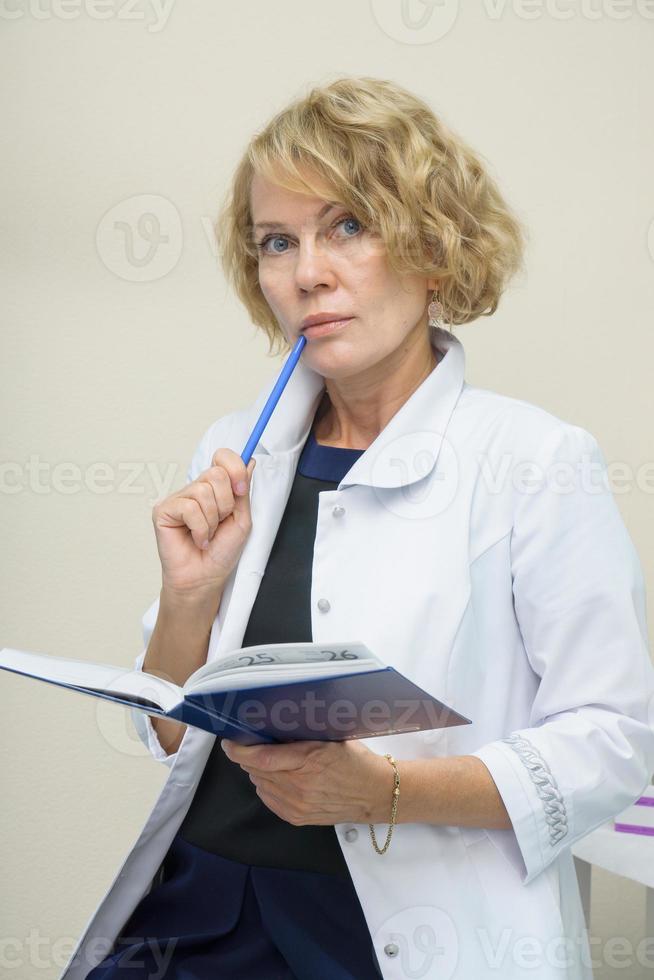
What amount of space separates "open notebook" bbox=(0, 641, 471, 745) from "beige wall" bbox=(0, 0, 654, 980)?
1082mm

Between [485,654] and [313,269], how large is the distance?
441 mm

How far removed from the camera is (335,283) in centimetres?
122

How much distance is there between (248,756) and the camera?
3.14 feet

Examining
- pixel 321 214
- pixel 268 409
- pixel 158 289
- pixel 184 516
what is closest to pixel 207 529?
pixel 184 516

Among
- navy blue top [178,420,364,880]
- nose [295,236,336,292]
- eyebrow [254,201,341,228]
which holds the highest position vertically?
eyebrow [254,201,341,228]

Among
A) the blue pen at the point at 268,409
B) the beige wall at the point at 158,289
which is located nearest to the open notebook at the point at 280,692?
the blue pen at the point at 268,409

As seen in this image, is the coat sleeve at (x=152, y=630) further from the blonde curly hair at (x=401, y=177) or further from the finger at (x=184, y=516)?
the blonde curly hair at (x=401, y=177)

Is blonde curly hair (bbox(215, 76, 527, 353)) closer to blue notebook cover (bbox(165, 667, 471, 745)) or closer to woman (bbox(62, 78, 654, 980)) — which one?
woman (bbox(62, 78, 654, 980))

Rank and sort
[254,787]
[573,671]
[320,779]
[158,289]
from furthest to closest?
[158,289] < [254,787] < [573,671] < [320,779]

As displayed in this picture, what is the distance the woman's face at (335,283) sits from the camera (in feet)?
4.00

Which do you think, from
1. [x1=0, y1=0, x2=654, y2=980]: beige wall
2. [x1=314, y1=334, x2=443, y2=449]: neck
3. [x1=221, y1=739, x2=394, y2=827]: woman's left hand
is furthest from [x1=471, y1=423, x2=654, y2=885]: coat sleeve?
[x1=0, y1=0, x2=654, y2=980]: beige wall

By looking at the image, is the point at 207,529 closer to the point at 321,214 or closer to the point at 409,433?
the point at 409,433

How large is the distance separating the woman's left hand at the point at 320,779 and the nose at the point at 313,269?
496mm

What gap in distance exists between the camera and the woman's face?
4.00 ft
